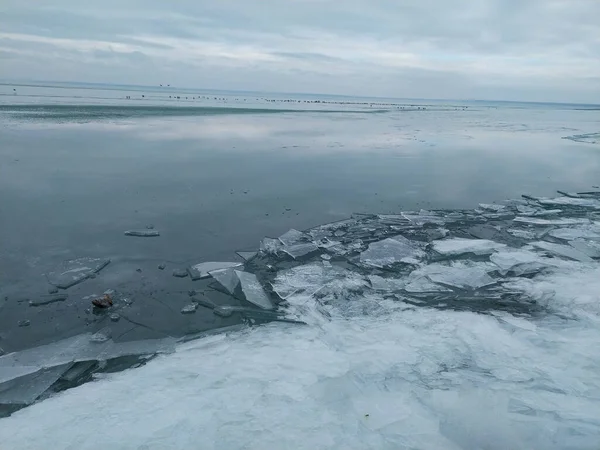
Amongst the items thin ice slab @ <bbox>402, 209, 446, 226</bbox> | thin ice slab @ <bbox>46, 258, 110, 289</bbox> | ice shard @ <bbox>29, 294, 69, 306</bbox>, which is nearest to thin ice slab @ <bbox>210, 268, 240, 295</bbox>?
thin ice slab @ <bbox>46, 258, 110, 289</bbox>

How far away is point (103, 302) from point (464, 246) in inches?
200

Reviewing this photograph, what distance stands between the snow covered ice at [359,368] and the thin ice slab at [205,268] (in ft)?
0.58

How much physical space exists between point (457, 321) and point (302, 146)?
1236cm

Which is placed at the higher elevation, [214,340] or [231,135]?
[231,135]

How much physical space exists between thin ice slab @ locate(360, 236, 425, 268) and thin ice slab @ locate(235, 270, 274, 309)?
1631 mm

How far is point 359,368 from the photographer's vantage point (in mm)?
3838

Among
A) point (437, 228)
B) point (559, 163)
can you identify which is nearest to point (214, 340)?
point (437, 228)

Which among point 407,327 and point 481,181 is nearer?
point 407,327

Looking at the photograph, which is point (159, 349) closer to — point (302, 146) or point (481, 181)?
point (481, 181)

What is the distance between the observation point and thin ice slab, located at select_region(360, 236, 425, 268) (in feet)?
20.0

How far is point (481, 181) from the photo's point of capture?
1143 cm

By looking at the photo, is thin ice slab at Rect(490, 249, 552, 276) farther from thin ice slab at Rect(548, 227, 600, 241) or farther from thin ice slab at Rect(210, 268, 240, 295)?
thin ice slab at Rect(210, 268, 240, 295)

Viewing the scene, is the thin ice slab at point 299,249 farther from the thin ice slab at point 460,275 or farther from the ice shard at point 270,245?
the thin ice slab at point 460,275

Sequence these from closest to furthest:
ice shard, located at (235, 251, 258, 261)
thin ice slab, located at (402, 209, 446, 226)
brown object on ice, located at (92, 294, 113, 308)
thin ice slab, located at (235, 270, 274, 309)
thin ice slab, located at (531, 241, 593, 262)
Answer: brown object on ice, located at (92, 294, 113, 308) → thin ice slab, located at (235, 270, 274, 309) → ice shard, located at (235, 251, 258, 261) → thin ice slab, located at (531, 241, 593, 262) → thin ice slab, located at (402, 209, 446, 226)
